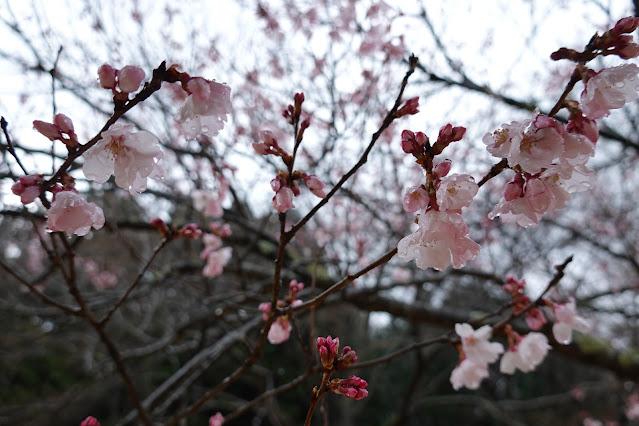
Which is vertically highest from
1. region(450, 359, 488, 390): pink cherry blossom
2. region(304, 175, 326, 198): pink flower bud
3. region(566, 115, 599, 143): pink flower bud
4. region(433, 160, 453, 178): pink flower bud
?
region(304, 175, 326, 198): pink flower bud

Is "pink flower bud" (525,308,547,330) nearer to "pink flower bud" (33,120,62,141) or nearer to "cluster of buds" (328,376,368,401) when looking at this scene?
"cluster of buds" (328,376,368,401)

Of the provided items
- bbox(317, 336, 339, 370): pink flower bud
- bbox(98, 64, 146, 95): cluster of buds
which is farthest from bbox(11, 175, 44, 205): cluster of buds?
bbox(317, 336, 339, 370): pink flower bud

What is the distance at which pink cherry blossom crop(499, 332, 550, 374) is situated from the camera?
1.55 m

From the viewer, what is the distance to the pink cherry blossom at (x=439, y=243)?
82 cm

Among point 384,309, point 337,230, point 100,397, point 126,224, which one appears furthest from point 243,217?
point 100,397

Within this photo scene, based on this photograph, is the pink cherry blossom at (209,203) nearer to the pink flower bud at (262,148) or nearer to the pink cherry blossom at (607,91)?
the pink flower bud at (262,148)

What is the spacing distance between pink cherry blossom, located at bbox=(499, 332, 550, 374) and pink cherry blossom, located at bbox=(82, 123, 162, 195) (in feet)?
4.93

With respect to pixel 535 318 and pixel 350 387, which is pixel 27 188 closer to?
pixel 350 387

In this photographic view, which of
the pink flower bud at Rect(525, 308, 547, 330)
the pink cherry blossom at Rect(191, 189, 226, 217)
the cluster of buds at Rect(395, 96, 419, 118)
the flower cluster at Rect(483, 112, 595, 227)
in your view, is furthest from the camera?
the pink cherry blossom at Rect(191, 189, 226, 217)

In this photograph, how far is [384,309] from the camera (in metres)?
3.35

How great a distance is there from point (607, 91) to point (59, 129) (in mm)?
1162

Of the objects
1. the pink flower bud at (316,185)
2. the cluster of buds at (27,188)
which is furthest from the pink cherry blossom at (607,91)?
the cluster of buds at (27,188)

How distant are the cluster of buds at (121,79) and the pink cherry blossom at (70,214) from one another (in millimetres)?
259

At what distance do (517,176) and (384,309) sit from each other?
268cm
